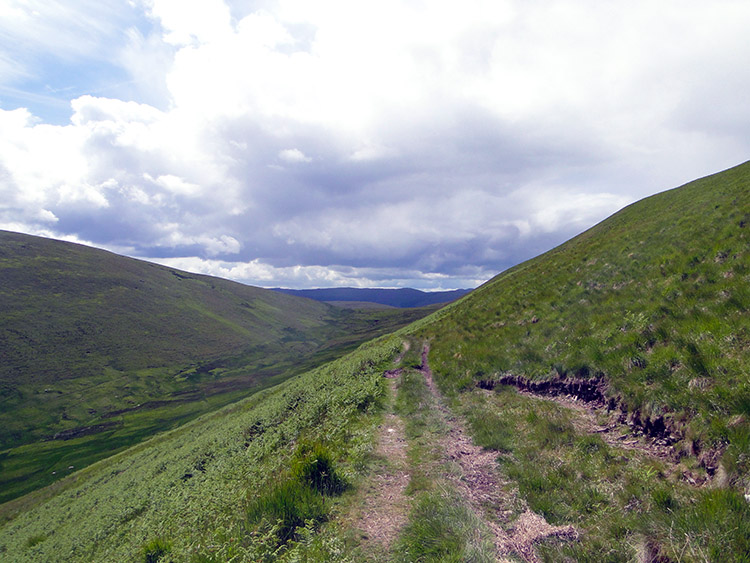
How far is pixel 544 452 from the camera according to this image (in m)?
8.68

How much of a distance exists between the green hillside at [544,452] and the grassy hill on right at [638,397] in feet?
0.14

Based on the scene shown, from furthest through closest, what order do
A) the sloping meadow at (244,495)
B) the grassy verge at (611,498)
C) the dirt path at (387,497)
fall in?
the sloping meadow at (244,495)
the dirt path at (387,497)
the grassy verge at (611,498)

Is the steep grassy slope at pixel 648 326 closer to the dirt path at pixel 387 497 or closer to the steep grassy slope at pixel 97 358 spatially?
the dirt path at pixel 387 497

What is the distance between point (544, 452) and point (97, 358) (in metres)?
163

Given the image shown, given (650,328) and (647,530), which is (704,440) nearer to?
(647,530)

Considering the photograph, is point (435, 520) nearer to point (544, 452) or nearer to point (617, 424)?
point (544, 452)

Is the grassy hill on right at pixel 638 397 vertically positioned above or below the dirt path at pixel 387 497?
above

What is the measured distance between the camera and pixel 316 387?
75.4 ft

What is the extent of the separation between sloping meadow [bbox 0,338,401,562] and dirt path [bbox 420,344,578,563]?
2.80m

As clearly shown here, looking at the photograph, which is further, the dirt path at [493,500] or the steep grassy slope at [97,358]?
the steep grassy slope at [97,358]

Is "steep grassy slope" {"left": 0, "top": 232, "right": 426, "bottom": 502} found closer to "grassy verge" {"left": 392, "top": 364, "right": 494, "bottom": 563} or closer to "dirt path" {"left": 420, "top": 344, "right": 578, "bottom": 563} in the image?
"grassy verge" {"left": 392, "top": 364, "right": 494, "bottom": 563}

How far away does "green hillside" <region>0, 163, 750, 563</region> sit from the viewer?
5629 mm

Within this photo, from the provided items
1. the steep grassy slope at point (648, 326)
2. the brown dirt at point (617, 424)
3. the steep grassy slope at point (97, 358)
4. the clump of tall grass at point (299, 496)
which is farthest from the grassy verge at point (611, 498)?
the steep grassy slope at point (97, 358)

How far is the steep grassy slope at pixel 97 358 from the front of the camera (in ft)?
292
